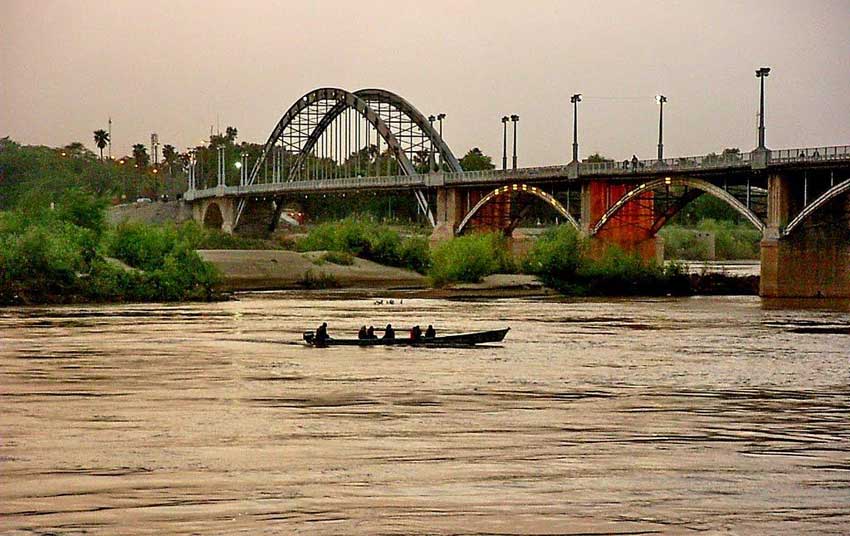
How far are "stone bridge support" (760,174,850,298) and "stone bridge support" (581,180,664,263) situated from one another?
1661cm

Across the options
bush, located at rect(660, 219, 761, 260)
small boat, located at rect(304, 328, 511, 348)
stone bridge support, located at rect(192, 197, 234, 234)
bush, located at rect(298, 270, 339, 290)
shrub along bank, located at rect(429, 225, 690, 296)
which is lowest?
small boat, located at rect(304, 328, 511, 348)

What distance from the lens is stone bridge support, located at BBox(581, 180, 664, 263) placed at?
9612 centimetres

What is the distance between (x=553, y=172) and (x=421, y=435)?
73865 mm

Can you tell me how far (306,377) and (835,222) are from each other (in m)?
48.9

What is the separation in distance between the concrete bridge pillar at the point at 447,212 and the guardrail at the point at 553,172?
3.37 feet

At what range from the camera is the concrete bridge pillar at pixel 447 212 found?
114 metres

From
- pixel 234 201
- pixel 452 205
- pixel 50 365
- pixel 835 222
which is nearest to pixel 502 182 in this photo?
pixel 452 205

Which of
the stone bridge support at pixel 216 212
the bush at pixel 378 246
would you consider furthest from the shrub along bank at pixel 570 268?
the stone bridge support at pixel 216 212

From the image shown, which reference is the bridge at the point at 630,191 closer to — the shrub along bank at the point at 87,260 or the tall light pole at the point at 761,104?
the tall light pole at the point at 761,104

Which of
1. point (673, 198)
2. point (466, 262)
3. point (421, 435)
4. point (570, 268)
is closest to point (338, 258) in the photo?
point (466, 262)

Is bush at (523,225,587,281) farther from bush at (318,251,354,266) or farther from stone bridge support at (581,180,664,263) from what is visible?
bush at (318,251,354,266)

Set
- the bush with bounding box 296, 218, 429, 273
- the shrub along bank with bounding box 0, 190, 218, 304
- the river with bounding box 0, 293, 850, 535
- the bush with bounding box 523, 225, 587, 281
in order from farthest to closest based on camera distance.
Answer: the bush with bounding box 296, 218, 429, 273 < the bush with bounding box 523, 225, 587, 281 < the shrub along bank with bounding box 0, 190, 218, 304 < the river with bounding box 0, 293, 850, 535

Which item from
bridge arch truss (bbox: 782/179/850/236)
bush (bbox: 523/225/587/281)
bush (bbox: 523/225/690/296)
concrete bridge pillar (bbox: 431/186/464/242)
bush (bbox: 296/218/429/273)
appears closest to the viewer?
bridge arch truss (bbox: 782/179/850/236)

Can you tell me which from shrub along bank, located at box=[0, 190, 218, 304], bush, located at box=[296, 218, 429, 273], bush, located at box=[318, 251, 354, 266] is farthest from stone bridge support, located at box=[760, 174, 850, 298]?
bush, located at box=[318, 251, 354, 266]
